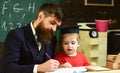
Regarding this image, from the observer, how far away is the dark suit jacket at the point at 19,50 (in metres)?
1.86

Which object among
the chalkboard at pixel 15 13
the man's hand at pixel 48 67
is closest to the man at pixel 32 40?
the man's hand at pixel 48 67

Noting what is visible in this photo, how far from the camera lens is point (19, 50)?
76.8 inches

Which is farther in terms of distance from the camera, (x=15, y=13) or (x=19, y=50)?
(x=15, y=13)

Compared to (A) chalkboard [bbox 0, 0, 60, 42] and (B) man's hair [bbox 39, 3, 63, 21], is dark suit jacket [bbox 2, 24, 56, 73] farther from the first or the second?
(A) chalkboard [bbox 0, 0, 60, 42]

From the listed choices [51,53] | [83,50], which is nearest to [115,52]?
[83,50]

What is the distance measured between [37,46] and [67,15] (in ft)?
3.10

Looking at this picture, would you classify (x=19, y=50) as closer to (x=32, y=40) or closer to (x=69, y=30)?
(x=32, y=40)

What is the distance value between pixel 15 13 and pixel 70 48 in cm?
78

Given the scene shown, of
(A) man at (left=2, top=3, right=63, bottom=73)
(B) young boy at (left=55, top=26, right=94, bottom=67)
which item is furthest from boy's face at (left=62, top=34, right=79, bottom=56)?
(A) man at (left=2, top=3, right=63, bottom=73)

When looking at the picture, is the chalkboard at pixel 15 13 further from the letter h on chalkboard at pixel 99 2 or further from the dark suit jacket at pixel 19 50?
the dark suit jacket at pixel 19 50

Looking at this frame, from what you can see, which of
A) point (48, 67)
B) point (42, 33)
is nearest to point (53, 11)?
point (42, 33)

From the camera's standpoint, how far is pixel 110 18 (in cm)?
308

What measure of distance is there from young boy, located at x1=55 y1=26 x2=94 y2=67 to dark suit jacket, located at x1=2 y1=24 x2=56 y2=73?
0.31 meters

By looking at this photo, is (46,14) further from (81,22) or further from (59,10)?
(81,22)
